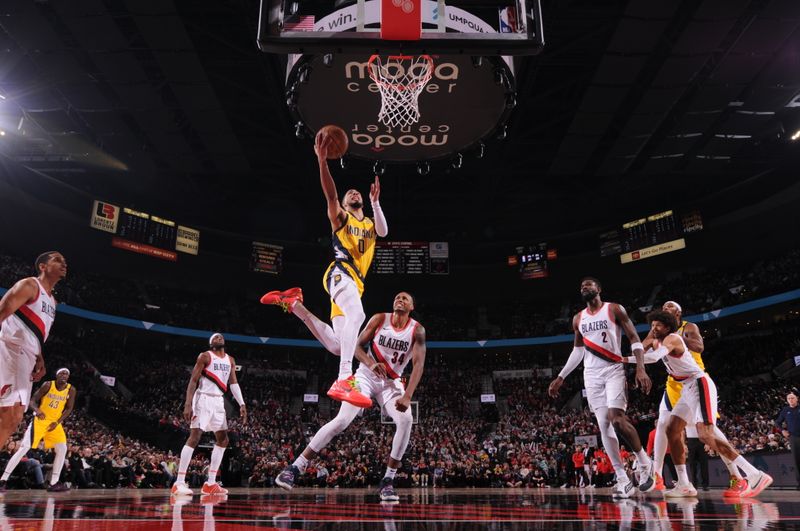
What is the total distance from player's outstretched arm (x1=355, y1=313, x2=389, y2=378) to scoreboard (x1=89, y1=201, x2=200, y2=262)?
19.9 meters

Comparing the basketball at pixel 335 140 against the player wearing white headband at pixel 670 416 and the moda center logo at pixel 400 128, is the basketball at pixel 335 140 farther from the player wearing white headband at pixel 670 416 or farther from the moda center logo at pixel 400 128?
the moda center logo at pixel 400 128

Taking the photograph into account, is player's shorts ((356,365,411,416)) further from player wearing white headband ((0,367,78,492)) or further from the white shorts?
player wearing white headband ((0,367,78,492))

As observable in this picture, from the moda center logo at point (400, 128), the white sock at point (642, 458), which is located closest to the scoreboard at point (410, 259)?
the moda center logo at point (400, 128)

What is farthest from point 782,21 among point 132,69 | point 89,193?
point 89,193

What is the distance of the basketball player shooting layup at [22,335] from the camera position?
4.38 metres

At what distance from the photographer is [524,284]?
31.4 metres

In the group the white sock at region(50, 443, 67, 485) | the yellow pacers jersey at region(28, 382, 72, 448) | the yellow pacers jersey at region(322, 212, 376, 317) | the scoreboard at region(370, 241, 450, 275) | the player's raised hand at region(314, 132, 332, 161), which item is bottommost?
the white sock at region(50, 443, 67, 485)

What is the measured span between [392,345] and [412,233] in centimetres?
2401

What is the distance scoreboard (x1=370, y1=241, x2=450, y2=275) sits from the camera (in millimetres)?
24700

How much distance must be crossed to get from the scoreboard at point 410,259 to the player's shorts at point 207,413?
56.8 ft

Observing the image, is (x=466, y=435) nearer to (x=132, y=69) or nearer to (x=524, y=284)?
(x=524, y=284)

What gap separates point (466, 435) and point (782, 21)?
16.9 meters

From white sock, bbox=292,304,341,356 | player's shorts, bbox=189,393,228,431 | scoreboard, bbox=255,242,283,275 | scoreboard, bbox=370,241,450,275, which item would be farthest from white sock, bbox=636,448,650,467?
scoreboard, bbox=255,242,283,275

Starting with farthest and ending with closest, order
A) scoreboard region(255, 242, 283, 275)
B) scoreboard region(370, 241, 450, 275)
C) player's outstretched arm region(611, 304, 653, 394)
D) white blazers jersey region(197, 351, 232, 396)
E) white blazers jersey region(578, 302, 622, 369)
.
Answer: scoreboard region(255, 242, 283, 275) < scoreboard region(370, 241, 450, 275) < white blazers jersey region(197, 351, 232, 396) < white blazers jersey region(578, 302, 622, 369) < player's outstretched arm region(611, 304, 653, 394)
